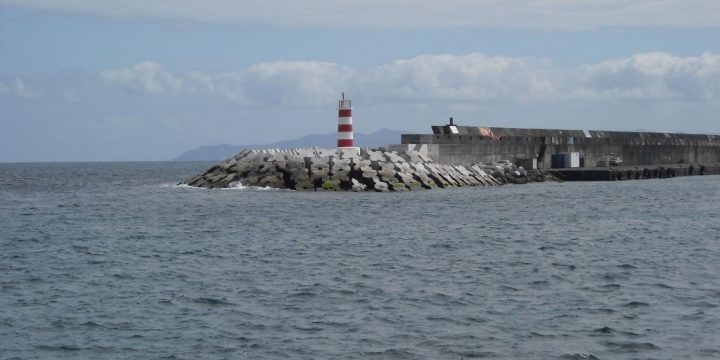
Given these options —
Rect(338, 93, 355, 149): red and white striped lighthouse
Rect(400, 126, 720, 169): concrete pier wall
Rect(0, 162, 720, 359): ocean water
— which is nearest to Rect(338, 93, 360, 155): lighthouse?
Rect(338, 93, 355, 149): red and white striped lighthouse

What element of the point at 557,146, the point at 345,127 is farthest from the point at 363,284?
the point at 557,146

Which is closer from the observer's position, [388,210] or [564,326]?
[564,326]

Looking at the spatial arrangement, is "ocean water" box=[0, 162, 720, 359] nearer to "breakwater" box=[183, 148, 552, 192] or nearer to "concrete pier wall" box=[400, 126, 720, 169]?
"breakwater" box=[183, 148, 552, 192]

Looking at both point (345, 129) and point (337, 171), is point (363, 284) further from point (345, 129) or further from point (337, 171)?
point (345, 129)

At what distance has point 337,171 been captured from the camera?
35719 millimetres

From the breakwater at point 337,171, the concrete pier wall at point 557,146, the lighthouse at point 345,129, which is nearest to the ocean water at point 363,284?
the breakwater at point 337,171

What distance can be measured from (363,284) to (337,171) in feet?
68.8

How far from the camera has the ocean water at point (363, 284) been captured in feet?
36.2

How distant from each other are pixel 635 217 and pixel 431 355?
17191mm

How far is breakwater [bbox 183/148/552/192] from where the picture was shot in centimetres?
3553

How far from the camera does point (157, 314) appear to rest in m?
12.7

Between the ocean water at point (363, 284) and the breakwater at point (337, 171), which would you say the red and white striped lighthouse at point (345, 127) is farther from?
the ocean water at point (363, 284)

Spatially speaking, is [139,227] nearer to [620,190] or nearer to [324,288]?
[324,288]

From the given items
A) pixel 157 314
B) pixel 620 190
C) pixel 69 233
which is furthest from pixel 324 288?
pixel 620 190
